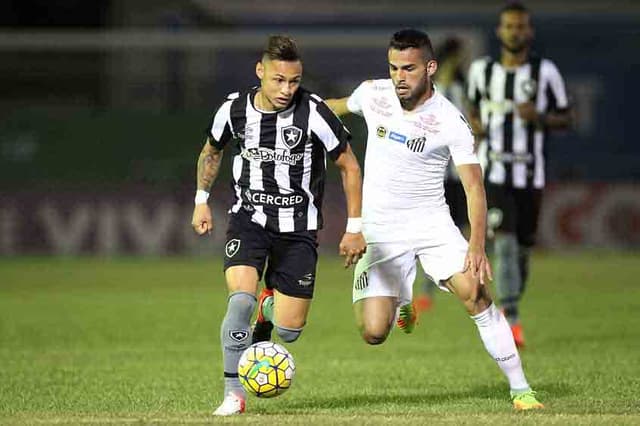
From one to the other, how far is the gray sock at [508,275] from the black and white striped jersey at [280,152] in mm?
3413

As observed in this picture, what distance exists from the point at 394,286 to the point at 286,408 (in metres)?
0.91

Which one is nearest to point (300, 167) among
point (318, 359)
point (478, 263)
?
point (478, 263)

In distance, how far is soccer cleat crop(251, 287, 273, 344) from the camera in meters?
8.03

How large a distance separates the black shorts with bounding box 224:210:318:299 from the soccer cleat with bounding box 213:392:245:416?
0.68 meters

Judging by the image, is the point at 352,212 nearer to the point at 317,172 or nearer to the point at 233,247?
the point at 317,172

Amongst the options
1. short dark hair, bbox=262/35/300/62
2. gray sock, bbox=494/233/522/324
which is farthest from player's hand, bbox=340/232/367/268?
gray sock, bbox=494/233/522/324

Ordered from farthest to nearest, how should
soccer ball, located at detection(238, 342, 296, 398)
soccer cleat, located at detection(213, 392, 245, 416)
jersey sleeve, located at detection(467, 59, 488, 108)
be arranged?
jersey sleeve, located at detection(467, 59, 488, 108) < soccer cleat, located at detection(213, 392, 245, 416) < soccer ball, located at detection(238, 342, 296, 398)

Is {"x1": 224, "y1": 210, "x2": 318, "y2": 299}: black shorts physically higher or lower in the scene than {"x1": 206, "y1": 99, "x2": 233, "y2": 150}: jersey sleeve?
lower

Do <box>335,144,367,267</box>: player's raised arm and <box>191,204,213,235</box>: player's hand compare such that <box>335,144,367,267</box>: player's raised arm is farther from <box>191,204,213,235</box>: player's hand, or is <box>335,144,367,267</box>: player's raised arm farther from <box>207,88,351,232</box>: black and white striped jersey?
<box>191,204,213,235</box>: player's hand

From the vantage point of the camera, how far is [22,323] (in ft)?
41.0

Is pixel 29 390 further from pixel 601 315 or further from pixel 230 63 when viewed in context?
pixel 230 63

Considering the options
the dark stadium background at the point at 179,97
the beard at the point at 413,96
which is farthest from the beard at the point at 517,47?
the dark stadium background at the point at 179,97

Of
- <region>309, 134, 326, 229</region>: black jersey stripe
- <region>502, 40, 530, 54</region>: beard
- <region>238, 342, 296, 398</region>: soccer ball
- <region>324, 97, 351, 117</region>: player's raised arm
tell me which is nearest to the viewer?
<region>238, 342, 296, 398</region>: soccer ball

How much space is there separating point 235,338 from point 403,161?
1.35 meters
